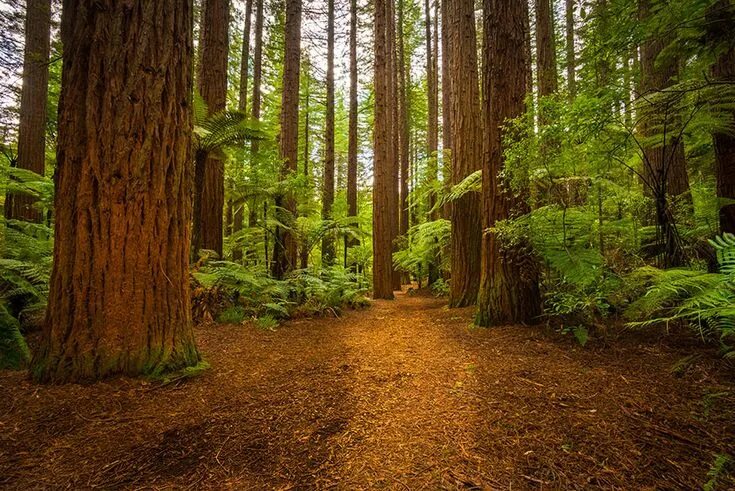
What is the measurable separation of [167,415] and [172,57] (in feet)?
7.89

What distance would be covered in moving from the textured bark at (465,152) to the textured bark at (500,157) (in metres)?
1.68

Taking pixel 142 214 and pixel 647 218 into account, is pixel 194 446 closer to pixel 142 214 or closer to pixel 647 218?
pixel 142 214

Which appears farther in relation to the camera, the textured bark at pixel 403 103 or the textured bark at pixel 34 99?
the textured bark at pixel 403 103

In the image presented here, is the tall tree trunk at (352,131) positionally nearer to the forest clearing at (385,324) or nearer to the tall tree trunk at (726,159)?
the forest clearing at (385,324)

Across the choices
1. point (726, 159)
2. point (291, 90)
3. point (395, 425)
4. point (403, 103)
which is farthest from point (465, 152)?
point (403, 103)

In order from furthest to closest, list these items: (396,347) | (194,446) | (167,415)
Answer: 1. (396,347)
2. (167,415)
3. (194,446)

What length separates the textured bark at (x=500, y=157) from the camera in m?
3.64

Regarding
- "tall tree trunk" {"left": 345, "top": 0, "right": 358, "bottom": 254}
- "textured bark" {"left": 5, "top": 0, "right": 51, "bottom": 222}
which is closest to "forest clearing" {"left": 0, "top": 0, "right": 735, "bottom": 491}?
"textured bark" {"left": 5, "top": 0, "right": 51, "bottom": 222}

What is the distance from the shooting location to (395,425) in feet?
5.67

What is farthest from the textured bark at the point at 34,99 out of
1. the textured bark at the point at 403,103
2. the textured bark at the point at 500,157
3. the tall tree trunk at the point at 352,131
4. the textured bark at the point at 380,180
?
the textured bark at the point at 403,103

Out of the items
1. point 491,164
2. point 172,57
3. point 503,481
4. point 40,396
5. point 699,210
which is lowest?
point 503,481

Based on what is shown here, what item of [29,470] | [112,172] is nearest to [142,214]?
[112,172]

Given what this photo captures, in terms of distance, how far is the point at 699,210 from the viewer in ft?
12.2

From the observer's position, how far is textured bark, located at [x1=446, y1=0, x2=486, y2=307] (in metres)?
5.59
